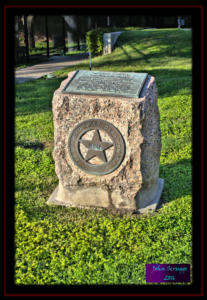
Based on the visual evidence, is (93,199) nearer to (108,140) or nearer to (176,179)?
(108,140)

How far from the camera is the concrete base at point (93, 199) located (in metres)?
5.15

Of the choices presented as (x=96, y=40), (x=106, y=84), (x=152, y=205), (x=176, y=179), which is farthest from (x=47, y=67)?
(x=152, y=205)

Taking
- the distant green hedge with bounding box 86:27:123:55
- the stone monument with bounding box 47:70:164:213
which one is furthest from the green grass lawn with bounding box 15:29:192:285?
the distant green hedge with bounding box 86:27:123:55

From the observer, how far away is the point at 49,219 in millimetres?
5004

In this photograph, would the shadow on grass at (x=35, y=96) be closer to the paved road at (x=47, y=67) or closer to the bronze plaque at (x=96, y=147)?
the paved road at (x=47, y=67)

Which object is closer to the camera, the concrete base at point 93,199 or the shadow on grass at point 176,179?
the concrete base at point 93,199

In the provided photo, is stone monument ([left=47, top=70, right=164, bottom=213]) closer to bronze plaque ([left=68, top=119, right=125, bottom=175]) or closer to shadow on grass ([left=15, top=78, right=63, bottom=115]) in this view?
bronze plaque ([left=68, top=119, right=125, bottom=175])

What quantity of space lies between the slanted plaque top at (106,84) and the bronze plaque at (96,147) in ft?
1.40

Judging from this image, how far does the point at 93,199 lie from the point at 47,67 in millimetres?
11585

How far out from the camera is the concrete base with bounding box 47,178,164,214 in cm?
515

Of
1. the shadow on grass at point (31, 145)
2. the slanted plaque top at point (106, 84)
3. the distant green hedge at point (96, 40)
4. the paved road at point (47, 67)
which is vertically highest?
the distant green hedge at point (96, 40)

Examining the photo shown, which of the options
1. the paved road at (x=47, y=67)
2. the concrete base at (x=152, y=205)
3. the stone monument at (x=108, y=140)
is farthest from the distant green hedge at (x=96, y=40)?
the concrete base at (x=152, y=205)

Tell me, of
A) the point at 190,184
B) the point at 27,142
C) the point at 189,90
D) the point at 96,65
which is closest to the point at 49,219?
the point at 190,184

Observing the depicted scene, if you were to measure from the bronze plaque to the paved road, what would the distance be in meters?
8.72
